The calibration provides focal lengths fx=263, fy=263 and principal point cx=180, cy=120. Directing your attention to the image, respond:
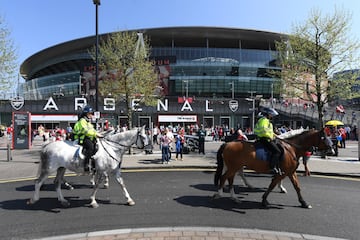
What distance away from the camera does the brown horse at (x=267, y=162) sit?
6613 millimetres

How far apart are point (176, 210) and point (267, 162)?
259 cm

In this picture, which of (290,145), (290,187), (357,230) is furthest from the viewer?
(290,187)

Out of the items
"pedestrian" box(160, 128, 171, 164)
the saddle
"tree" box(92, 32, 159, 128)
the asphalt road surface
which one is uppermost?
"tree" box(92, 32, 159, 128)

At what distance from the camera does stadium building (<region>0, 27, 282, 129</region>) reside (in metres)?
43.7

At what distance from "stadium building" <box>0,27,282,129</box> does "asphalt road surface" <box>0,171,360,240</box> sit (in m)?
34.0

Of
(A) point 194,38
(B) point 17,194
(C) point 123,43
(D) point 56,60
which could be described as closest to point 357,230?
(B) point 17,194

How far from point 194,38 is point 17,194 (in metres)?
60.9

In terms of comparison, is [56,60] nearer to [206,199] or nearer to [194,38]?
[194,38]

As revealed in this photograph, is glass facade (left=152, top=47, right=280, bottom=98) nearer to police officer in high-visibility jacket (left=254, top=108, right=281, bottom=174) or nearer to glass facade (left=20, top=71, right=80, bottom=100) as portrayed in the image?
glass facade (left=20, top=71, right=80, bottom=100)

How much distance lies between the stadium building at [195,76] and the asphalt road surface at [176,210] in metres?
34.0

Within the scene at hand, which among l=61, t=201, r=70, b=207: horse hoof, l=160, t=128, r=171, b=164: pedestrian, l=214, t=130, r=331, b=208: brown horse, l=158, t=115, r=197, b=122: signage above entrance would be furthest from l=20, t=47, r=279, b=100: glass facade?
l=61, t=201, r=70, b=207: horse hoof


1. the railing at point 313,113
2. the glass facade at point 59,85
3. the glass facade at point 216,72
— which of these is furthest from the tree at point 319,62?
the glass facade at point 59,85

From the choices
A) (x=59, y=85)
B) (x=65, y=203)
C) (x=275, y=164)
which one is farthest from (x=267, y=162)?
(x=59, y=85)

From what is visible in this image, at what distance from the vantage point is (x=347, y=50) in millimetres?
16234
